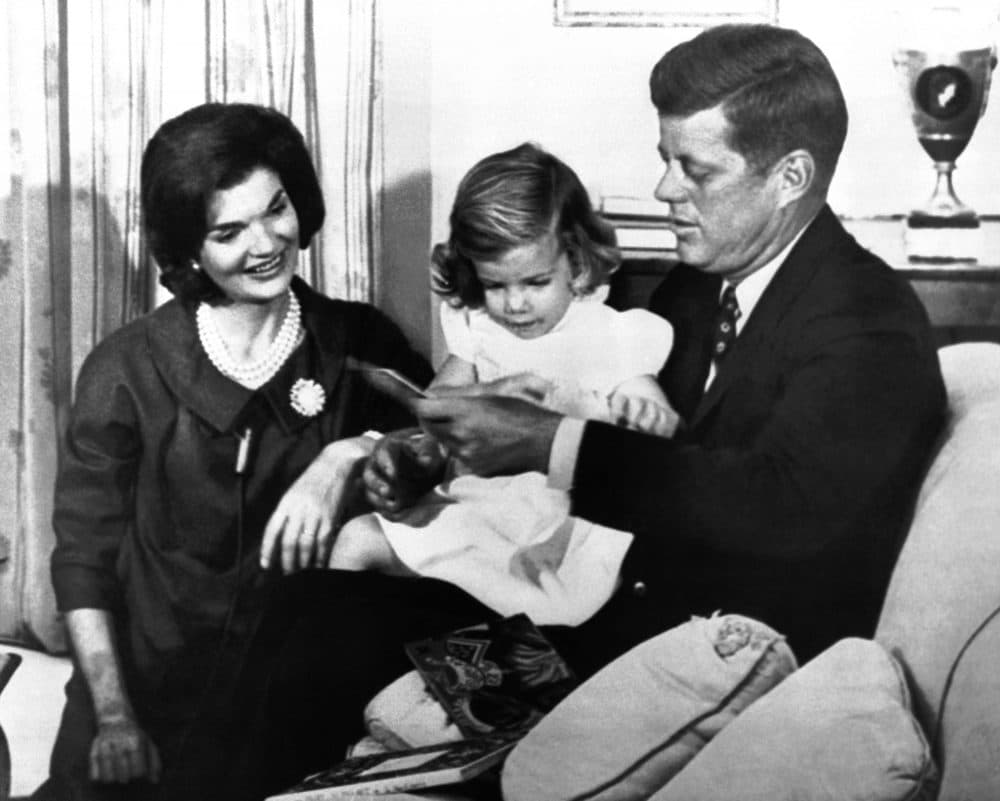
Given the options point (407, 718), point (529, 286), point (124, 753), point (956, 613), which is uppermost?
point (529, 286)

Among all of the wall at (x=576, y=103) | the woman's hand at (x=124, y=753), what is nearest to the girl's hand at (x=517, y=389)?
the wall at (x=576, y=103)

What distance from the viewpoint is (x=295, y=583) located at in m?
2.21

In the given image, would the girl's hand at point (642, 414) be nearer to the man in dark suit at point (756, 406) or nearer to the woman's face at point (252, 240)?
the man in dark suit at point (756, 406)

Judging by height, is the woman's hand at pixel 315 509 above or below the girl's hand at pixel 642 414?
below

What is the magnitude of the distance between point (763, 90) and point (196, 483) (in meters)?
1.02

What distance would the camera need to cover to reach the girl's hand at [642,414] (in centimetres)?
214

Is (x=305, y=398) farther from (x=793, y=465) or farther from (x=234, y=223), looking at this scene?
(x=793, y=465)

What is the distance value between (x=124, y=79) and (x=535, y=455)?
0.84m

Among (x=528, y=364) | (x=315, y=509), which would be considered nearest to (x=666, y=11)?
(x=528, y=364)

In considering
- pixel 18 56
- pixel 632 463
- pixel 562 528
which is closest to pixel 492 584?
pixel 562 528

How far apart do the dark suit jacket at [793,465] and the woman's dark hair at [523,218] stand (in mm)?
186

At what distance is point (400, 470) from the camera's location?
7.25ft

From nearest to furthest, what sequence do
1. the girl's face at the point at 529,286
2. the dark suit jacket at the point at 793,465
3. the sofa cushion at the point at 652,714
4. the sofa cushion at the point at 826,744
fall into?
the sofa cushion at the point at 826,744
the sofa cushion at the point at 652,714
the dark suit jacket at the point at 793,465
the girl's face at the point at 529,286

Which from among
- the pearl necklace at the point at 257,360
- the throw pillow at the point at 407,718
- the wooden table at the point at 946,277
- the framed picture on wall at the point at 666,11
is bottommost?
the throw pillow at the point at 407,718
